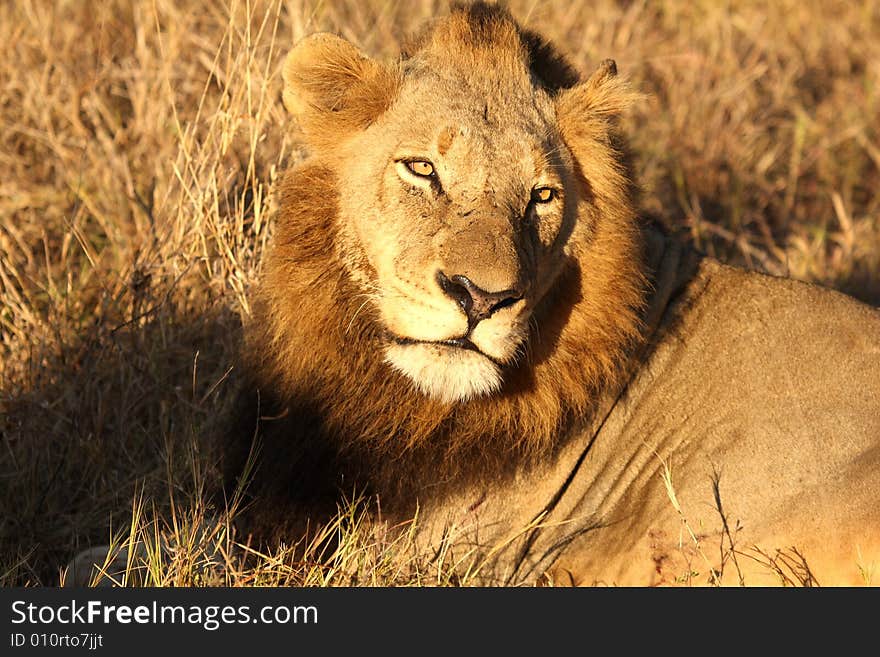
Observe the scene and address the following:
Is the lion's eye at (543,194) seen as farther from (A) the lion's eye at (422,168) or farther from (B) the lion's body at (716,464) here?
(B) the lion's body at (716,464)

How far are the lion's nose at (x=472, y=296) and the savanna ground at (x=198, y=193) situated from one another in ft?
3.01

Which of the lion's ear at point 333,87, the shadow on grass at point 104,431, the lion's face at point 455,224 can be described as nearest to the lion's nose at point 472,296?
the lion's face at point 455,224

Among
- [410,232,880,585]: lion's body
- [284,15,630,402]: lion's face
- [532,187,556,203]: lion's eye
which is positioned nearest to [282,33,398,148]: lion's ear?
[284,15,630,402]: lion's face

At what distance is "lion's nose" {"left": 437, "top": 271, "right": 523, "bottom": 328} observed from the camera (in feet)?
11.3

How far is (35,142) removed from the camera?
6.38 m

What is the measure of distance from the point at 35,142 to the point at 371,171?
3.12m

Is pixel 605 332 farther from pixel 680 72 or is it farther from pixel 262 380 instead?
pixel 680 72

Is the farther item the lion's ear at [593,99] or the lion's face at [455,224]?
the lion's ear at [593,99]

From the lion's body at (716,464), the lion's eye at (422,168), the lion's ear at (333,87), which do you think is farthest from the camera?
the lion's body at (716,464)

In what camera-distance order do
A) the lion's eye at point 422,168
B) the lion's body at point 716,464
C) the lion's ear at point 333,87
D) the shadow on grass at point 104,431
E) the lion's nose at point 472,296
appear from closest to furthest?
the lion's nose at point 472,296, the lion's eye at point 422,168, the lion's ear at point 333,87, the lion's body at point 716,464, the shadow on grass at point 104,431

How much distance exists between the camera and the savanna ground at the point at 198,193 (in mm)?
4648

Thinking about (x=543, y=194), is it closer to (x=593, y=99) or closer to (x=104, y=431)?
(x=593, y=99)

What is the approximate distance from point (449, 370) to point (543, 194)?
0.66 meters

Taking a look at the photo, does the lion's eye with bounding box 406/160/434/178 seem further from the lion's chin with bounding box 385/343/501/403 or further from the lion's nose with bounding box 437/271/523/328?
the lion's chin with bounding box 385/343/501/403
